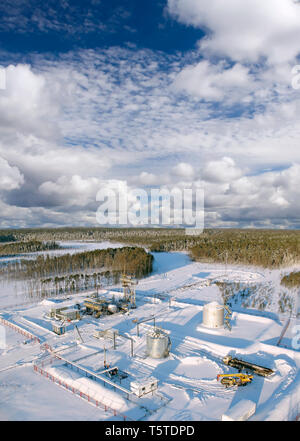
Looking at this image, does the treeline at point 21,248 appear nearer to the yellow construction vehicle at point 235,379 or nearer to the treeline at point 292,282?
the treeline at point 292,282

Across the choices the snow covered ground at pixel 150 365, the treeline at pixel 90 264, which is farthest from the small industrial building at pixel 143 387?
the treeline at pixel 90 264

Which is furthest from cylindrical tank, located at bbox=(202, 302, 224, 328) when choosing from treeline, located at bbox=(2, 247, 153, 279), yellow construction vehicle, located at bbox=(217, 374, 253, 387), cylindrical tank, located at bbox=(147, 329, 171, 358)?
treeline, located at bbox=(2, 247, 153, 279)

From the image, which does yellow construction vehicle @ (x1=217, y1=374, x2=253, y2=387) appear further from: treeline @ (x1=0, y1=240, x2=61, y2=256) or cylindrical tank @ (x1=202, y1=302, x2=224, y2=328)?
treeline @ (x1=0, y1=240, x2=61, y2=256)

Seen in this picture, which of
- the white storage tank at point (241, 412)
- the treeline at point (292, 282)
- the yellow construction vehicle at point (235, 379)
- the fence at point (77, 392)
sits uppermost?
the white storage tank at point (241, 412)

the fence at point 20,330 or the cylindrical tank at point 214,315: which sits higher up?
the cylindrical tank at point 214,315

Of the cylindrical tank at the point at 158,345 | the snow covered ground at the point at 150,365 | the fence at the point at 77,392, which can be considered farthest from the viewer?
the cylindrical tank at the point at 158,345

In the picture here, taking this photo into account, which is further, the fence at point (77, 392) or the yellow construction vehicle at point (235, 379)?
the yellow construction vehicle at point (235, 379)

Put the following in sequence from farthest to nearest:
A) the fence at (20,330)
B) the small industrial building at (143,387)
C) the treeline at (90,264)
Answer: the treeline at (90,264) < the fence at (20,330) < the small industrial building at (143,387)
